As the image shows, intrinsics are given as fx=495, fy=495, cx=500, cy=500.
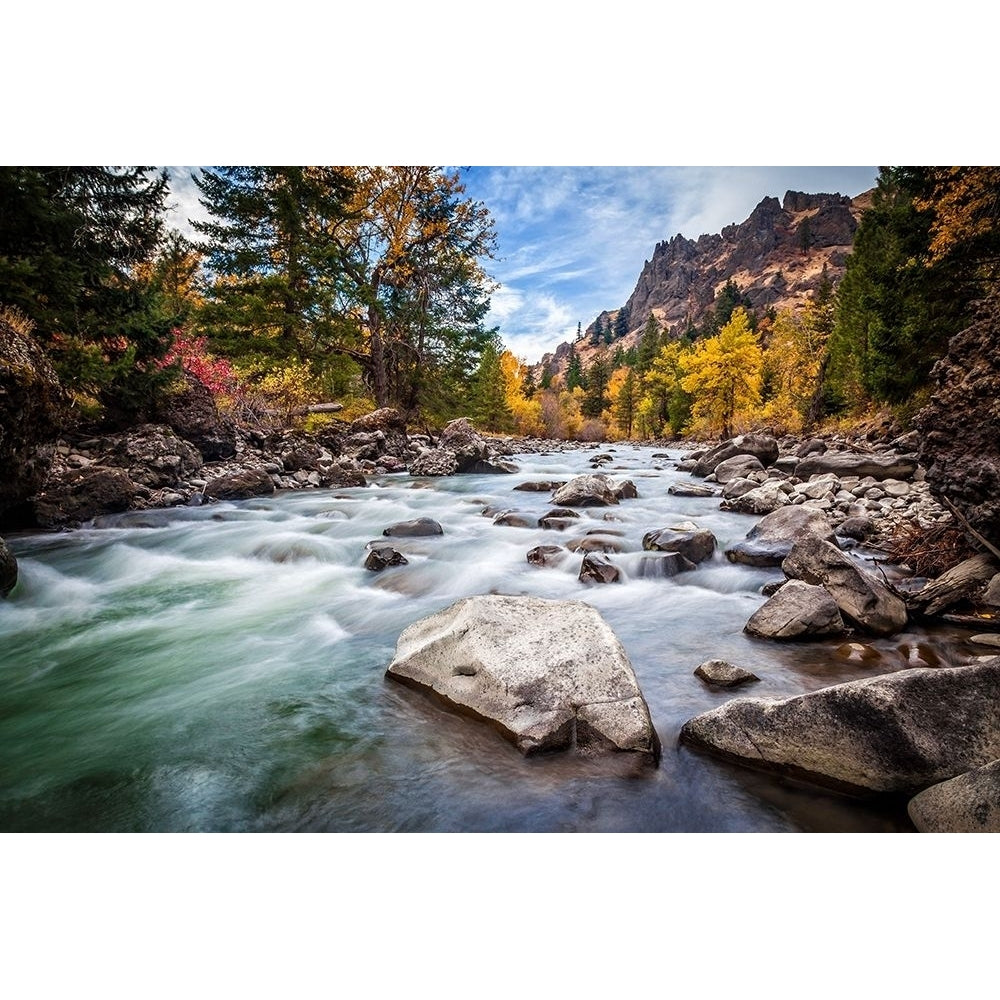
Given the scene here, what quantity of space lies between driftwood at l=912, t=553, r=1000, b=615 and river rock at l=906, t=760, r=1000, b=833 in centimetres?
209

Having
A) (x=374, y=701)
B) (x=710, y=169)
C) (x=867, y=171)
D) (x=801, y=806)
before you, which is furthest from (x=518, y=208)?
(x=801, y=806)

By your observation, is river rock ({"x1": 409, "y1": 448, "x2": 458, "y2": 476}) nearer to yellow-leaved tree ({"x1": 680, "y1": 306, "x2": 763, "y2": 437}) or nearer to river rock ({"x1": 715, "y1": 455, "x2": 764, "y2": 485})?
river rock ({"x1": 715, "y1": 455, "x2": 764, "y2": 485})

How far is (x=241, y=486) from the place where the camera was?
9.00m

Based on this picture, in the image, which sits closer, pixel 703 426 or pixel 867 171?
pixel 867 171

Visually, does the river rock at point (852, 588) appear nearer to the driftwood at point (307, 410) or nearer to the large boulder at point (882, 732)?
the large boulder at point (882, 732)

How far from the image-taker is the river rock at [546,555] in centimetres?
518

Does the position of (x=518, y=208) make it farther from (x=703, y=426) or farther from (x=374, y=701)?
(x=703, y=426)

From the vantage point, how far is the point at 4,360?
→ 403 centimetres

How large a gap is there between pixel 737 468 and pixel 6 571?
1236 centimetres

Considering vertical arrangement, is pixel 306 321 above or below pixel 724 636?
above

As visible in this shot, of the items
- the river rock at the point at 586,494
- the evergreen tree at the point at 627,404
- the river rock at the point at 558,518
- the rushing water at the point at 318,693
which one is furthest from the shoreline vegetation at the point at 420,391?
the evergreen tree at the point at 627,404

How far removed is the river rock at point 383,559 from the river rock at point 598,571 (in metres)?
1.89

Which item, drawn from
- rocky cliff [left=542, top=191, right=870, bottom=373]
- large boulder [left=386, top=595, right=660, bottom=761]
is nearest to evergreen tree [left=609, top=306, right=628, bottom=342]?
rocky cliff [left=542, top=191, right=870, bottom=373]
